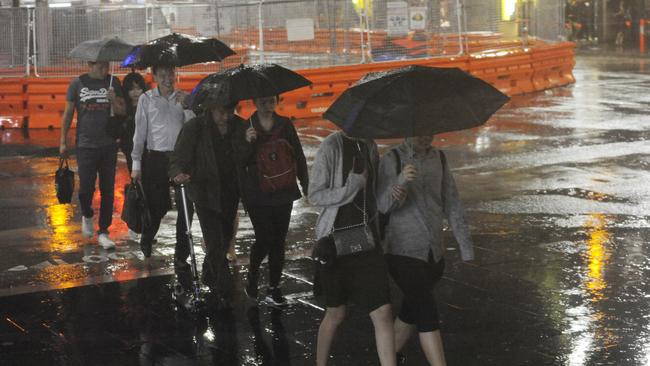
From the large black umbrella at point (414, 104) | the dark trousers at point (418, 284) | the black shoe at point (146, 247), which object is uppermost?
the large black umbrella at point (414, 104)

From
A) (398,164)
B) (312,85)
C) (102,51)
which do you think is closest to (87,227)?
(102,51)

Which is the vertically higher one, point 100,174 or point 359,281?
point 100,174

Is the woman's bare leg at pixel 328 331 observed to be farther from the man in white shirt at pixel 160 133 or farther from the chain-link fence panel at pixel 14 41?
the chain-link fence panel at pixel 14 41

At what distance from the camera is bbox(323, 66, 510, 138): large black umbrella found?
5.66m

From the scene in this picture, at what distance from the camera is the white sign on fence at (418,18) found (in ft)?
71.9

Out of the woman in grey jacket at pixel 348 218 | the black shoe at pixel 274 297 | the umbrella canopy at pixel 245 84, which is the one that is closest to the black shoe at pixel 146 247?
the black shoe at pixel 274 297

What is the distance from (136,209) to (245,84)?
6.02 ft

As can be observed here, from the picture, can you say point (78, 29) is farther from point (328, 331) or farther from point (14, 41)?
point (328, 331)

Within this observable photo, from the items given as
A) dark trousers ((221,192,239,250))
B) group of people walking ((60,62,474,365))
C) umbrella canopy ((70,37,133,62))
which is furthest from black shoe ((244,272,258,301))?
umbrella canopy ((70,37,133,62))

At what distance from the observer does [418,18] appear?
72.3ft

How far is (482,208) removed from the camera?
1186 centimetres

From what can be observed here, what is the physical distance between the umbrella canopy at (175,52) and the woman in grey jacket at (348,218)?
110 inches

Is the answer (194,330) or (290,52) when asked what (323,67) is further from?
(194,330)

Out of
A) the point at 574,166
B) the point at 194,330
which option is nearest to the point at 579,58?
the point at 574,166
